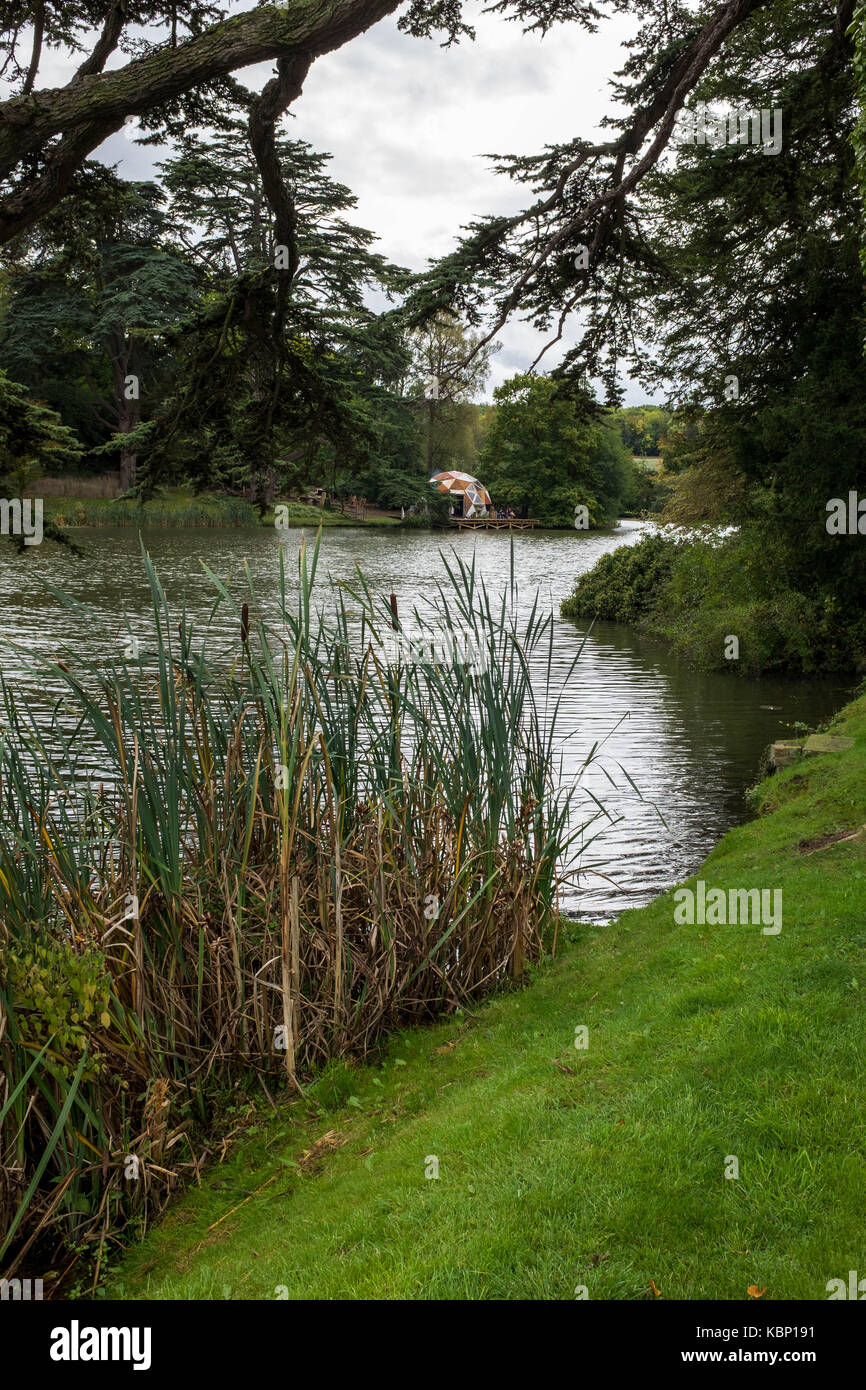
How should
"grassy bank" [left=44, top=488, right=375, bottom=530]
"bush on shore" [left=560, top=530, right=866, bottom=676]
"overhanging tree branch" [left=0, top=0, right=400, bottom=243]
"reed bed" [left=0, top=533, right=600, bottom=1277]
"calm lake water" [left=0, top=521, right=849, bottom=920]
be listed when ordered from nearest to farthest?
"reed bed" [left=0, top=533, right=600, bottom=1277]
"overhanging tree branch" [left=0, top=0, right=400, bottom=243]
"calm lake water" [left=0, top=521, right=849, bottom=920]
"bush on shore" [left=560, top=530, right=866, bottom=676]
"grassy bank" [left=44, top=488, right=375, bottom=530]

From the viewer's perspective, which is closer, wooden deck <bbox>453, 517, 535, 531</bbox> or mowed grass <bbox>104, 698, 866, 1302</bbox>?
mowed grass <bbox>104, 698, 866, 1302</bbox>

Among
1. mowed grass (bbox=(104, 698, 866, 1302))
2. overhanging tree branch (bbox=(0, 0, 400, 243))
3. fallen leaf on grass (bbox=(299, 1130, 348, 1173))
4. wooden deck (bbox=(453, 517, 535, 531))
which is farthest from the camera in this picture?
wooden deck (bbox=(453, 517, 535, 531))

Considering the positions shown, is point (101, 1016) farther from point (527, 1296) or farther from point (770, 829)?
point (770, 829)

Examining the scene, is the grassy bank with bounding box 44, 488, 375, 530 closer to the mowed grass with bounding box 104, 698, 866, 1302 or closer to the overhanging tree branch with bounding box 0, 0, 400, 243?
the overhanging tree branch with bounding box 0, 0, 400, 243

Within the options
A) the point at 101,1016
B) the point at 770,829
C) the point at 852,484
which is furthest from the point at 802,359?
the point at 101,1016

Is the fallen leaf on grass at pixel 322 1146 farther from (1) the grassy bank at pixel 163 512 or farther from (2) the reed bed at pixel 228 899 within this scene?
(1) the grassy bank at pixel 163 512

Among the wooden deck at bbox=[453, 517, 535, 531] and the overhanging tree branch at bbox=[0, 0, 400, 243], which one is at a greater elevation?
the wooden deck at bbox=[453, 517, 535, 531]

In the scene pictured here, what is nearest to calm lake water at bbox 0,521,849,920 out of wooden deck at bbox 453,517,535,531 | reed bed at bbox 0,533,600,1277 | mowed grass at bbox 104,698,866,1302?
reed bed at bbox 0,533,600,1277

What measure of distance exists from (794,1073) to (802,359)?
37.9ft

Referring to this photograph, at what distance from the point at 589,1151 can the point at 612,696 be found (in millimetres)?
13432

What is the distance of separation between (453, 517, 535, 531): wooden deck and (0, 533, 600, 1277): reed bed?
54.2 meters

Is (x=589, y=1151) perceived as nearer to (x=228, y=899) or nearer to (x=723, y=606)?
(x=228, y=899)

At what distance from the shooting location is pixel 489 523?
61.9 m

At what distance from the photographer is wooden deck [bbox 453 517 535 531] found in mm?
60719
